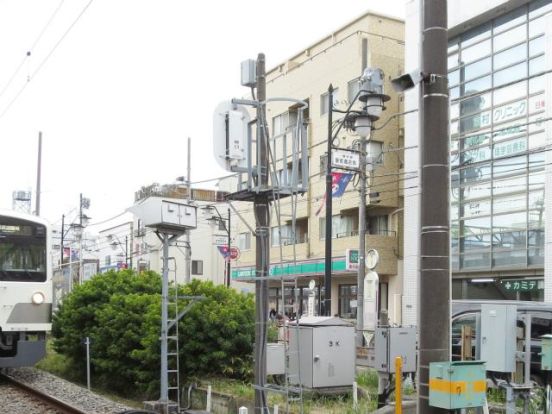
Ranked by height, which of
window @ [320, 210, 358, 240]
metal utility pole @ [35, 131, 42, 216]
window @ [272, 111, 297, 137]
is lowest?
window @ [320, 210, 358, 240]

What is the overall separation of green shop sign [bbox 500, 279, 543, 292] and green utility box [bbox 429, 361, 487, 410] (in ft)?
60.4

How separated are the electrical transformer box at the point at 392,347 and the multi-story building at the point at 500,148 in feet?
44.5

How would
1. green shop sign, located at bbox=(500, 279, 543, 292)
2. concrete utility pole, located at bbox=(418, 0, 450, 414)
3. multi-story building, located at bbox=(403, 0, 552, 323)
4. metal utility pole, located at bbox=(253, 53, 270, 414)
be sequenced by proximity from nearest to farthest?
concrete utility pole, located at bbox=(418, 0, 450, 414) → metal utility pole, located at bbox=(253, 53, 270, 414) → multi-story building, located at bbox=(403, 0, 552, 323) → green shop sign, located at bbox=(500, 279, 543, 292)

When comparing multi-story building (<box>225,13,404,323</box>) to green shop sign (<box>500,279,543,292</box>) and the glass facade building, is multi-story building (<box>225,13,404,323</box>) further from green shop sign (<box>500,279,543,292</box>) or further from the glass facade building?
green shop sign (<box>500,279,543,292</box>)

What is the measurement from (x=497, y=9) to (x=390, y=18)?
9.57 m

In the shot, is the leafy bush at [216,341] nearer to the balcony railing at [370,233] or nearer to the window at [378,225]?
the balcony railing at [370,233]

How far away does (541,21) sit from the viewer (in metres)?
23.2

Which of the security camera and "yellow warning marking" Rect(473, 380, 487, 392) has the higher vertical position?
the security camera

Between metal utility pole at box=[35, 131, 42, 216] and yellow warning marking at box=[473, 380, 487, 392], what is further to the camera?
metal utility pole at box=[35, 131, 42, 216]

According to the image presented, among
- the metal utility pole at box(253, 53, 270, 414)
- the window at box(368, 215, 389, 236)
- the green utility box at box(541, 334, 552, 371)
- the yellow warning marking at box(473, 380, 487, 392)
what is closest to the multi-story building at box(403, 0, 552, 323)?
the window at box(368, 215, 389, 236)

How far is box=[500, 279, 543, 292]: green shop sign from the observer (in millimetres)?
23578

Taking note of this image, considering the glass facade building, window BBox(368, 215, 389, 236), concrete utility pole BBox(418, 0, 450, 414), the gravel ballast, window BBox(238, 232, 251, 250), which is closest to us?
concrete utility pole BBox(418, 0, 450, 414)

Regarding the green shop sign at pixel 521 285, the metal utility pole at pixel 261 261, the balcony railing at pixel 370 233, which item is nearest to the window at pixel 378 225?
the balcony railing at pixel 370 233

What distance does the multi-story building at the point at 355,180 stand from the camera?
32.0 m
